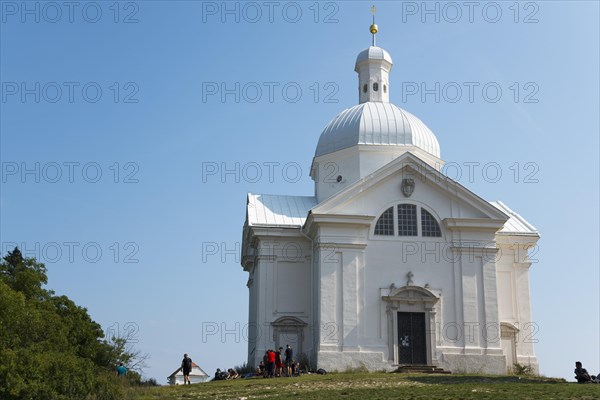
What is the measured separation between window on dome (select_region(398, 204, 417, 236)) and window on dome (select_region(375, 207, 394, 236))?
0.39 meters

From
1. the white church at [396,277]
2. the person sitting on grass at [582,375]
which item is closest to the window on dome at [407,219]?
the white church at [396,277]

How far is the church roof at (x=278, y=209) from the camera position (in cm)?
3988

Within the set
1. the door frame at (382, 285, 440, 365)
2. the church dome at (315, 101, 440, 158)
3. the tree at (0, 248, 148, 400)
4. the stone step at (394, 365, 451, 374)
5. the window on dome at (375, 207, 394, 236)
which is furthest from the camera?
the church dome at (315, 101, 440, 158)

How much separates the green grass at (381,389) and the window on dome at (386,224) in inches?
Answer: 302

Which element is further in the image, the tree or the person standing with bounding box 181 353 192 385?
the person standing with bounding box 181 353 192 385

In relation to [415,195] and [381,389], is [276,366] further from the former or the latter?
[415,195]

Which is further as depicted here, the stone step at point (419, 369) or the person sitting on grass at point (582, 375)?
the stone step at point (419, 369)

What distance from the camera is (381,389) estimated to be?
2559 cm

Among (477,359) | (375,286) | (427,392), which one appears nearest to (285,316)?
(375,286)

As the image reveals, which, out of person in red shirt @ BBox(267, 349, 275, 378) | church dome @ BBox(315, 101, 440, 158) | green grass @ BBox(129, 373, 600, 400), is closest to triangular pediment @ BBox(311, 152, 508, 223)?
church dome @ BBox(315, 101, 440, 158)

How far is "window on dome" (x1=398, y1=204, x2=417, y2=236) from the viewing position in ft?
124

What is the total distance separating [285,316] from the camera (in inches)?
1531

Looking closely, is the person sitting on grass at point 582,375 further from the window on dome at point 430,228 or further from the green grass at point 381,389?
the window on dome at point 430,228

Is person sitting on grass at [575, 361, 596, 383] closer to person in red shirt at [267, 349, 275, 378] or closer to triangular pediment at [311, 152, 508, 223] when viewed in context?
triangular pediment at [311, 152, 508, 223]
